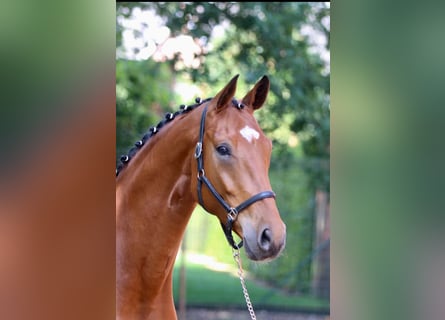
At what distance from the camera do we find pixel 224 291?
8.97m

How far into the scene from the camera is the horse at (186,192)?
7.48 ft

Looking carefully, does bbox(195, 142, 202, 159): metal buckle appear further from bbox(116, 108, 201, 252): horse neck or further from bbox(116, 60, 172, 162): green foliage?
bbox(116, 60, 172, 162): green foliage

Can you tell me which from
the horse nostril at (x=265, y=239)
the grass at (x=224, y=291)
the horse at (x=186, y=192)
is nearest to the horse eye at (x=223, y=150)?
the horse at (x=186, y=192)

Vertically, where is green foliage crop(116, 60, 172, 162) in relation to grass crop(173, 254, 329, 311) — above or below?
above

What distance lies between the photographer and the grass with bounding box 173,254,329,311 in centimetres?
836

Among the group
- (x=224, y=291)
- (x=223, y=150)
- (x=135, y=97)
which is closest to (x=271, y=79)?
(x=135, y=97)

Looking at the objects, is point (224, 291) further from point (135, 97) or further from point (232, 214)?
point (232, 214)

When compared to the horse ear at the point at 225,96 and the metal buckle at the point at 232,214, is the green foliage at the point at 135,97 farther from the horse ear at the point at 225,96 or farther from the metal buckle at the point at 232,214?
the metal buckle at the point at 232,214

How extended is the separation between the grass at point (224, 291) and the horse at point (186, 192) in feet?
19.6

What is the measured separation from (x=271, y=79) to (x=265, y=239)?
4861 millimetres

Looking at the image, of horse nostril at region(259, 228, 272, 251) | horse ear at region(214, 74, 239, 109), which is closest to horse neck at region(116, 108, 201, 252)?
horse ear at region(214, 74, 239, 109)

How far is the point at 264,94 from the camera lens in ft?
8.73
